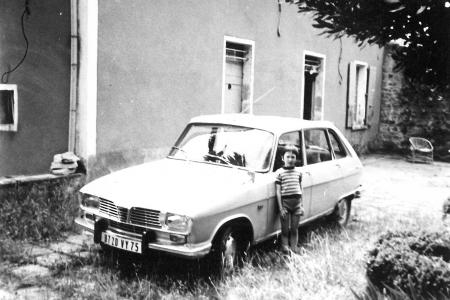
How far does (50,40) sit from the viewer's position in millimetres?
7387

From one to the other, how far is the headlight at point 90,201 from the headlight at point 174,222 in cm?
83

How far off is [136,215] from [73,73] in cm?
383

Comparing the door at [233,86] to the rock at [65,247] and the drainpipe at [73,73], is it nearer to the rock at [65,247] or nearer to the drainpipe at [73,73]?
the drainpipe at [73,73]

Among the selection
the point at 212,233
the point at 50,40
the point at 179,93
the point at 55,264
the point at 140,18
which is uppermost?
the point at 140,18

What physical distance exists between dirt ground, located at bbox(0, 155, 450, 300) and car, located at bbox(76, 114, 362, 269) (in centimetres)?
64

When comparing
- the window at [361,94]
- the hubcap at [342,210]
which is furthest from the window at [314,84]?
the hubcap at [342,210]

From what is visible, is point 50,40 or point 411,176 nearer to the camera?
point 50,40

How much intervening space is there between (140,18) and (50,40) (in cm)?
148

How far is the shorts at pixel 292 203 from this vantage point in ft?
16.7

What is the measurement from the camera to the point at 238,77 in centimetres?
1060

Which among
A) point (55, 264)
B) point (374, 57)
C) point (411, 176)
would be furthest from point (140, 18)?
point (374, 57)

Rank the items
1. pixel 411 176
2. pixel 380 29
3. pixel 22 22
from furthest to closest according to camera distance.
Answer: pixel 411 176, pixel 22 22, pixel 380 29

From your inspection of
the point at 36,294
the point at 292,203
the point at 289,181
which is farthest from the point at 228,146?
the point at 36,294

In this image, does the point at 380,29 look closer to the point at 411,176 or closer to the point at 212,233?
the point at 212,233
